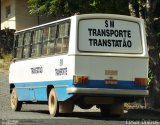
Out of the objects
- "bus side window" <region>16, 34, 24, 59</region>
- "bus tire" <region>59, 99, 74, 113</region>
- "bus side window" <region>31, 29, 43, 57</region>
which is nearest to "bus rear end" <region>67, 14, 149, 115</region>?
"bus tire" <region>59, 99, 74, 113</region>

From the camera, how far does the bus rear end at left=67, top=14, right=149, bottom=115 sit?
16.8 meters

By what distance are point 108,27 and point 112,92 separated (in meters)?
1.94

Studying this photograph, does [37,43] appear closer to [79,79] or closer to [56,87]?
[56,87]

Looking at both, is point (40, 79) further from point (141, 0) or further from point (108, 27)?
point (141, 0)

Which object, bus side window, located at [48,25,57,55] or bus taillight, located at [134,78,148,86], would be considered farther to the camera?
bus side window, located at [48,25,57,55]

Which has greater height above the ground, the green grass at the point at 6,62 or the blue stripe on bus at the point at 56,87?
the green grass at the point at 6,62

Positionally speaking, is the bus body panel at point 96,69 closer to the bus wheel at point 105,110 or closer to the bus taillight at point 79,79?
the bus taillight at point 79,79

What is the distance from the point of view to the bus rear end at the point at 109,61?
55.0ft

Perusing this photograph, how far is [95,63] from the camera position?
16.9 m

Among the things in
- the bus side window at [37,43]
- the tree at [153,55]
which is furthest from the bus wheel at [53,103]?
the tree at [153,55]

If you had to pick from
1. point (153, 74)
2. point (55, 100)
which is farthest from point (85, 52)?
point (153, 74)

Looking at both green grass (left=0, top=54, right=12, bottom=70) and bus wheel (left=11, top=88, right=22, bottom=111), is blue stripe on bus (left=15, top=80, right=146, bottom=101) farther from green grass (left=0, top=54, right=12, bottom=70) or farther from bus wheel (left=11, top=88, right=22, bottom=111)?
green grass (left=0, top=54, right=12, bottom=70)

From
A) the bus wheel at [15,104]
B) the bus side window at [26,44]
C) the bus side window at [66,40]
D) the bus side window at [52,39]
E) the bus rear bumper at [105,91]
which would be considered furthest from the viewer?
the bus wheel at [15,104]

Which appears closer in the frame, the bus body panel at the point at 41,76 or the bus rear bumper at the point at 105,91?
the bus rear bumper at the point at 105,91
